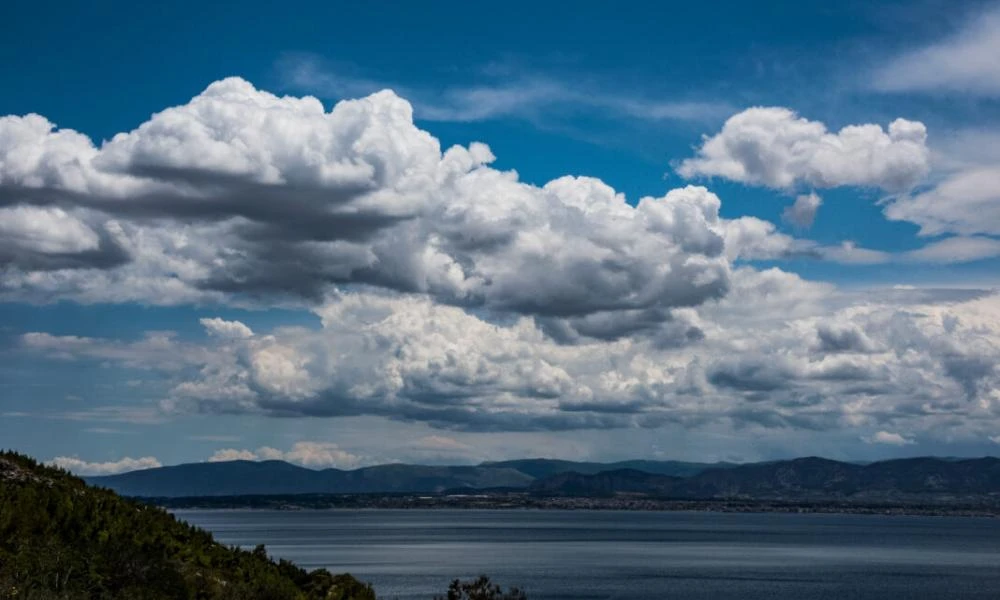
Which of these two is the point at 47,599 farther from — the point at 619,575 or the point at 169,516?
the point at 619,575

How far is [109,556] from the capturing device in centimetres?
5588

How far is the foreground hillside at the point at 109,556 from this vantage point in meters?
50.5

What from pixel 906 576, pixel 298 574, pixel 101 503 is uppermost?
pixel 101 503

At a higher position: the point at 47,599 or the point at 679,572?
the point at 47,599

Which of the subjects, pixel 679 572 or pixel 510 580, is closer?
pixel 510 580

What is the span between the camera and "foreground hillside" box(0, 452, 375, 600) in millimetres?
50469

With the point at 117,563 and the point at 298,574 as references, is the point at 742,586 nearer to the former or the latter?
the point at 298,574

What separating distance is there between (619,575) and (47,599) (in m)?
157

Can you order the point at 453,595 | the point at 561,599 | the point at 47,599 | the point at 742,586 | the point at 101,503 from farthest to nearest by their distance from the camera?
the point at 742,586 → the point at 561,599 → the point at 453,595 → the point at 101,503 → the point at 47,599

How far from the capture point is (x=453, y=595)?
262 ft

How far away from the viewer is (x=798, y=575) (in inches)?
7520

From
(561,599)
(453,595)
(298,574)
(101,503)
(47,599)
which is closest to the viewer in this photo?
(47,599)

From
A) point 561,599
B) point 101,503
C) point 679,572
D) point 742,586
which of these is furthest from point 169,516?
point 679,572

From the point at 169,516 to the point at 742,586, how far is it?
116m
